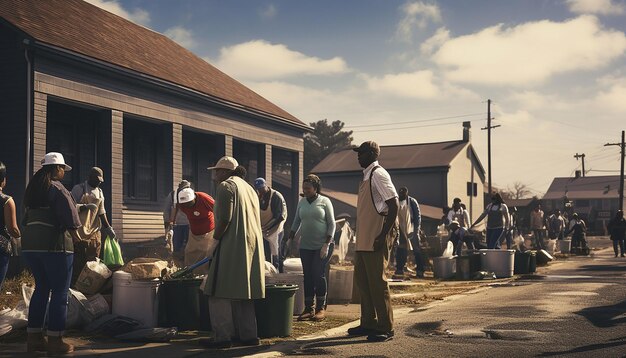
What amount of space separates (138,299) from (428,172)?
136 ft

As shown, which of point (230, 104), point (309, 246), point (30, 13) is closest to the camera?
point (309, 246)

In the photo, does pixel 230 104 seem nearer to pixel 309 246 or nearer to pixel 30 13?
pixel 30 13

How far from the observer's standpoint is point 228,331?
307 inches

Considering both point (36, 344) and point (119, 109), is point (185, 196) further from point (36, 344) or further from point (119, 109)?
point (119, 109)

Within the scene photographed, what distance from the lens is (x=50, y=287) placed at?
24.6 ft

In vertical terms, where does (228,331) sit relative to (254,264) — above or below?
below

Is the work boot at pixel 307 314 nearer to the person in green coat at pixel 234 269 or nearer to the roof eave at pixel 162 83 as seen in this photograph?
the person in green coat at pixel 234 269

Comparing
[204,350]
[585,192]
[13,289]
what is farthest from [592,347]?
[585,192]

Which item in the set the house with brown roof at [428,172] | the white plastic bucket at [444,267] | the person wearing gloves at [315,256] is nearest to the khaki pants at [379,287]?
the person wearing gloves at [315,256]

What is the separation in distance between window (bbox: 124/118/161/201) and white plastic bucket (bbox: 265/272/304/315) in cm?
1101

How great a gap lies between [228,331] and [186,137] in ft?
53.7

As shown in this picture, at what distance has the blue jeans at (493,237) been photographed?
19755 mm

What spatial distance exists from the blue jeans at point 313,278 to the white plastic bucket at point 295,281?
12 cm

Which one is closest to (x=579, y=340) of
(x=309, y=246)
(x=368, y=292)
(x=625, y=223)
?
(x=368, y=292)
